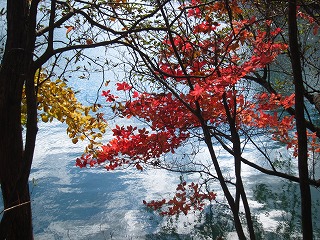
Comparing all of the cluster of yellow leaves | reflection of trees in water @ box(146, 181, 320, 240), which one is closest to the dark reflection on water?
reflection of trees in water @ box(146, 181, 320, 240)

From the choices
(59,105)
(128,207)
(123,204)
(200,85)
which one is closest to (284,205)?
(128,207)

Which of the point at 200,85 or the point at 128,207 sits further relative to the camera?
the point at 128,207

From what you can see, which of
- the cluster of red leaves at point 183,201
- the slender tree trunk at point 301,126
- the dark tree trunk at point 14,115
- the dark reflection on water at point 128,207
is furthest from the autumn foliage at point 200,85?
the dark reflection on water at point 128,207

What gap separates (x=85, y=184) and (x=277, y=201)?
622 cm

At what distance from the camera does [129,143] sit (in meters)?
4.98

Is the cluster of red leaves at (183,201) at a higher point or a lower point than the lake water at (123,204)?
higher

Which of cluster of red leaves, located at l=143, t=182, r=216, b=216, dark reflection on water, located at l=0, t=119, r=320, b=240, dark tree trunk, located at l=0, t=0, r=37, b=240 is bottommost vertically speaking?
dark reflection on water, located at l=0, t=119, r=320, b=240

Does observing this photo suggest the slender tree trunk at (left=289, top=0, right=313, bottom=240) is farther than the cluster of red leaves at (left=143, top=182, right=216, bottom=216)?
No

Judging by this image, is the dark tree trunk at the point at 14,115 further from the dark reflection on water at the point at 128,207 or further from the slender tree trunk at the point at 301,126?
the dark reflection on water at the point at 128,207

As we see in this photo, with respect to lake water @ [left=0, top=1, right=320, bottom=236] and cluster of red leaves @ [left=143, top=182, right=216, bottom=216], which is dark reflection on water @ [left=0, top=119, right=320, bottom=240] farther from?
cluster of red leaves @ [left=143, top=182, right=216, bottom=216]

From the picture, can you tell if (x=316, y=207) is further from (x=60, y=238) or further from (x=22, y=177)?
(x=22, y=177)

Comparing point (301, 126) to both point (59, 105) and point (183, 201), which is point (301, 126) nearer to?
point (59, 105)

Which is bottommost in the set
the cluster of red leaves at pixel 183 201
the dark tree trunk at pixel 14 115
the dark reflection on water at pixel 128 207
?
the dark reflection on water at pixel 128 207

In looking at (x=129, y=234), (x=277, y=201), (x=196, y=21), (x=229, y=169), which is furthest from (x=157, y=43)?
(x=229, y=169)
